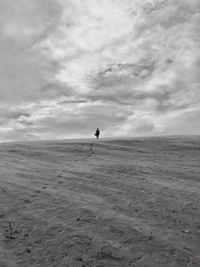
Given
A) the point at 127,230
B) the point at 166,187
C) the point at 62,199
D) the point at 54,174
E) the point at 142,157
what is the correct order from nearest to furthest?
1. the point at 127,230
2. the point at 62,199
3. the point at 166,187
4. the point at 54,174
5. the point at 142,157

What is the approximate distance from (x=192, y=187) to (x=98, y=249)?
269 inches

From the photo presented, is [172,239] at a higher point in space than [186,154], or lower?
lower

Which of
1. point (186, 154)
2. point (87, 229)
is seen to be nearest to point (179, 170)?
point (186, 154)

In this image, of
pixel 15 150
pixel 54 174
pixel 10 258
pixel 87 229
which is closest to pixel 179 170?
pixel 54 174

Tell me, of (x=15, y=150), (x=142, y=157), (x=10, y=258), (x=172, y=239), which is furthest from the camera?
(x=15, y=150)

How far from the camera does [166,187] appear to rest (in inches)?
493

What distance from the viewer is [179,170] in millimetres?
16359

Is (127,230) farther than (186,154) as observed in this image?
No

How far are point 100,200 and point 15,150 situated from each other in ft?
54.1

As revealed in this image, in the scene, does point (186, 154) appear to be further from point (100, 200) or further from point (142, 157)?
point (100, 200)

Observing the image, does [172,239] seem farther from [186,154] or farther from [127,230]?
[186,154]

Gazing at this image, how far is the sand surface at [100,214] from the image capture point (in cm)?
694

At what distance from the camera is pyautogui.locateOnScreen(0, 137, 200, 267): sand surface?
694cm

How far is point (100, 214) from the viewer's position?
939 cm
